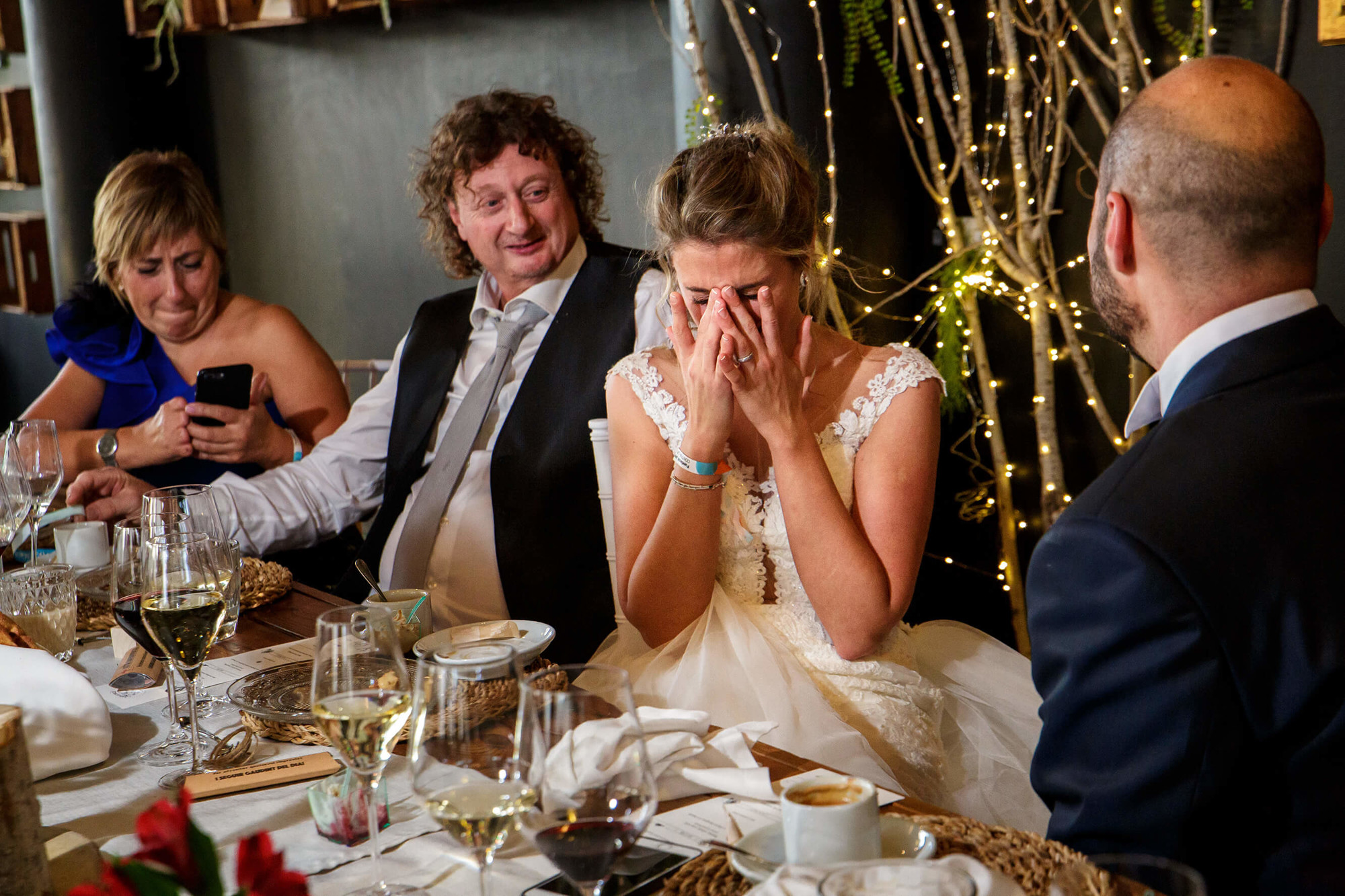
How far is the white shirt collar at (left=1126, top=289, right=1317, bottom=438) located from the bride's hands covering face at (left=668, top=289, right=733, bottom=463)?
2.50ft

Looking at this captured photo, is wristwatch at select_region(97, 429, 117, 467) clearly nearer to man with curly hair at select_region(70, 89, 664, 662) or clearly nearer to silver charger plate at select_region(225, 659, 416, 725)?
man with curly hair at select_region(70, 89, 664, 662)

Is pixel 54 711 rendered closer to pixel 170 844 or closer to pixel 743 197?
pixel 170 844

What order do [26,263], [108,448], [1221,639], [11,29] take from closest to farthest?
[1221,639] < [108,448] < [11,29] < [26,263]

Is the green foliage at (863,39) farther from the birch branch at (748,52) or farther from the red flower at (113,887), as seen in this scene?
the red flower at (113,887)

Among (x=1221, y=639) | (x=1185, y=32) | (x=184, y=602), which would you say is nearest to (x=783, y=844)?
(x=1221, y=639)

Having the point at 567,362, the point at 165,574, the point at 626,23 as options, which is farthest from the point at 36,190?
the point at 165,574

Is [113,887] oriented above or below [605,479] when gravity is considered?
above

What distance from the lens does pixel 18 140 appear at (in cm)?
535

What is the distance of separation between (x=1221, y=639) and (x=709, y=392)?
966mm

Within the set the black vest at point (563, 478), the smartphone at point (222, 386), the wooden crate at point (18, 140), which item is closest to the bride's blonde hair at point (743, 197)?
the black vest at point (563, 478)

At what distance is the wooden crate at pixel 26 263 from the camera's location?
5.43 metres

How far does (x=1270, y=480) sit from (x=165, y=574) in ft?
3.31

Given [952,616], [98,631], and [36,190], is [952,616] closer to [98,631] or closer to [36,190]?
[98,631]

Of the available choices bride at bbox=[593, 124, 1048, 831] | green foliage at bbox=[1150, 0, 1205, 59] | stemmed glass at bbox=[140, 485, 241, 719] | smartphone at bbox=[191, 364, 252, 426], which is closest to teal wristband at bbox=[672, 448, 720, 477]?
bride at bbox=[593, 124, 1048, 831]
